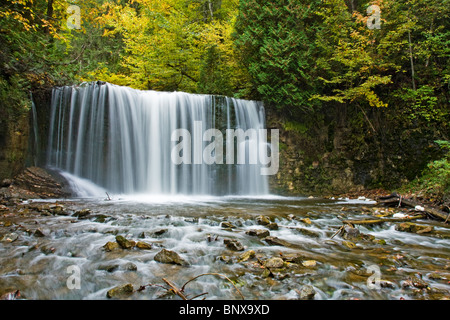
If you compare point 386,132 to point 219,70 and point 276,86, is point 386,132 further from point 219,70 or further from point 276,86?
point 219,70

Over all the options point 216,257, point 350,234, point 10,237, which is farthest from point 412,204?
point 10,237

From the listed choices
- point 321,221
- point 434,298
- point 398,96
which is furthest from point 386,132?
point 434,298

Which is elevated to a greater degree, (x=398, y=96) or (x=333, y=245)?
(x=398, y=96)

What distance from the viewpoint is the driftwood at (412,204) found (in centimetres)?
634

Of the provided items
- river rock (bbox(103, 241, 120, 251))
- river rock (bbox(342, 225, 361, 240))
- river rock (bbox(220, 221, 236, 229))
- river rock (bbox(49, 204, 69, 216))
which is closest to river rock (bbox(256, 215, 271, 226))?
river rock (bbox(220, 221, 236, 229))

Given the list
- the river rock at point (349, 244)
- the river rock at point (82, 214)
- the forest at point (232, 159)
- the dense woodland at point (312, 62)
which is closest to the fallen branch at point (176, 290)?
the forest at point (232, 159)

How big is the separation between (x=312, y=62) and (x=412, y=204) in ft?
22.5

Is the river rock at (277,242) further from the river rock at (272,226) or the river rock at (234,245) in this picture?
the river rock at (272,226)

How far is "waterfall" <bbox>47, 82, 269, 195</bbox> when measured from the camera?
9.53 metres

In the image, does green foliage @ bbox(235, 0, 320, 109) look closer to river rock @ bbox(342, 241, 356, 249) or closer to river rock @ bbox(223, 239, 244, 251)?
river rock @ bbox(342, 241, 356, 249)

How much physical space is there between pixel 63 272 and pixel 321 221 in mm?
5002

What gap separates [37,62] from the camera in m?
8.27

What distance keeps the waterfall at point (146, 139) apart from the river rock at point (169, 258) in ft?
23.8

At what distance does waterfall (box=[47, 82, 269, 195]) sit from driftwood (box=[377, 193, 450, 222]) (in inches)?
191
